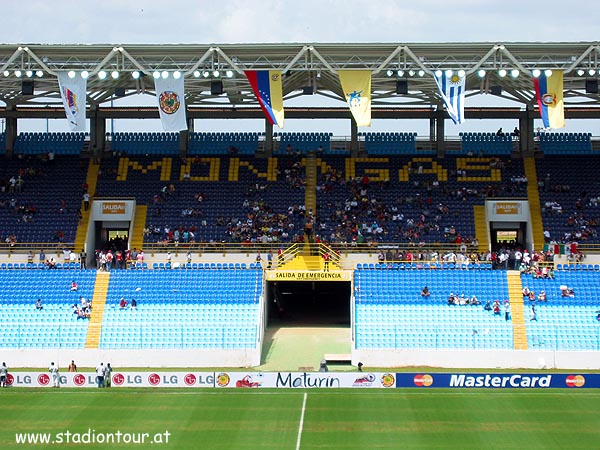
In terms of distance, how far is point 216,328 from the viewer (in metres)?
40.2

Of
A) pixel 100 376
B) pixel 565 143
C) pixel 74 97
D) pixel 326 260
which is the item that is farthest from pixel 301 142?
pixel 100 376

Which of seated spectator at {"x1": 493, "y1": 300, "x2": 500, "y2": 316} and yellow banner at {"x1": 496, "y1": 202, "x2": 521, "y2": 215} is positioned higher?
yellow banner at {"x1": 496, "y1": 202, "x2": 521, "y2": 215}

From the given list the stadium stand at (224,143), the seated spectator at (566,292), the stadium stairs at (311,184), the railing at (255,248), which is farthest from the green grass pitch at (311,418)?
the stadium stand at (224,143)

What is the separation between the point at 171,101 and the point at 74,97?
4111 mm

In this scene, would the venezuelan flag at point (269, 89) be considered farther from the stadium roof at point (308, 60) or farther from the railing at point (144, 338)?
the railing at point (144, 338)

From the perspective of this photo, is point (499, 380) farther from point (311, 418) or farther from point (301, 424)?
point (301, 424)

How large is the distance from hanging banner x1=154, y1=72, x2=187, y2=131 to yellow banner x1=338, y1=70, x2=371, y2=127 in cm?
681

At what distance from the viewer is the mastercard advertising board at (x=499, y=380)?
33.8 metres

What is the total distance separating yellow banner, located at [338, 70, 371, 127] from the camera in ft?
140

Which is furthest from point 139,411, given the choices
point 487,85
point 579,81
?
point 579,81

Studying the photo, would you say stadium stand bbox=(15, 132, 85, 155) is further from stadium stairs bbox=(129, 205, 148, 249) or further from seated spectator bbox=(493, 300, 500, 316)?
seated spectator bbox=(493, 300, 500, 316)

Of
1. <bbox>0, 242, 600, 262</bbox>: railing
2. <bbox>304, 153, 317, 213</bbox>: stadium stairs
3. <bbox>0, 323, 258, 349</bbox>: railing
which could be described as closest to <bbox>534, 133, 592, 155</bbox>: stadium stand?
<bbox>0, 242, 600, 262</bbox>: railing

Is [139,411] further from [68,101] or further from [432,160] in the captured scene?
[432,160]

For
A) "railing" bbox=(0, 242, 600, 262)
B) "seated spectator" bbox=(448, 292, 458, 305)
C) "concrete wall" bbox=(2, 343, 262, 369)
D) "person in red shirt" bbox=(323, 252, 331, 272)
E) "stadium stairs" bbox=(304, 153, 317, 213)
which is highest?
"stadium stairs" bbox=(304, 153, 317, 213)
